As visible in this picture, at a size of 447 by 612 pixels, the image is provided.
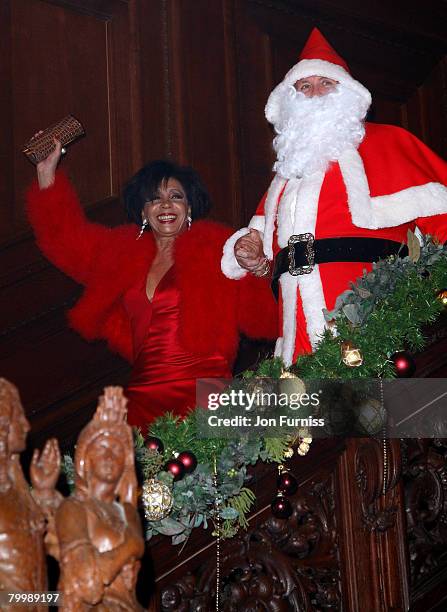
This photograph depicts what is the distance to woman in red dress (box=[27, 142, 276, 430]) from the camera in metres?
4.88

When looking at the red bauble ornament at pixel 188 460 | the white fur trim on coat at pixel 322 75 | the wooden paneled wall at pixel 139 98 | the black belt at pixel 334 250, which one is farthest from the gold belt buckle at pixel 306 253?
the wooden paneled wall at pixel 139 98

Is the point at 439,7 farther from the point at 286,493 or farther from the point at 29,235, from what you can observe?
the point at 286,493

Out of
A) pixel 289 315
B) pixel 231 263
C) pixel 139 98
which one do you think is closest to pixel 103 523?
pixel 289 315

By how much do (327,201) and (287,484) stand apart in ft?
5.13

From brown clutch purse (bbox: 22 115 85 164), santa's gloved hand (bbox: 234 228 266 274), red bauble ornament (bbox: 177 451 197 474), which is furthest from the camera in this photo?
brown clutch purse (bbox: 22 115 85 164)

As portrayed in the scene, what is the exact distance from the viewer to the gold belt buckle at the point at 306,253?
14.5ft

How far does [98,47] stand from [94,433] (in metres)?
3.63

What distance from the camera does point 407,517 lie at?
3.43m

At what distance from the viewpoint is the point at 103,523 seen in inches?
98.0

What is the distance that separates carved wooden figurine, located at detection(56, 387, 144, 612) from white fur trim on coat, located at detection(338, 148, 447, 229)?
213 cm

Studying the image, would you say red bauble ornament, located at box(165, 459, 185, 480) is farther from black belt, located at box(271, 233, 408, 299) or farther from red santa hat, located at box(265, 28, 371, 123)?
red santa hat, located at box(265, 28, 371, 123)

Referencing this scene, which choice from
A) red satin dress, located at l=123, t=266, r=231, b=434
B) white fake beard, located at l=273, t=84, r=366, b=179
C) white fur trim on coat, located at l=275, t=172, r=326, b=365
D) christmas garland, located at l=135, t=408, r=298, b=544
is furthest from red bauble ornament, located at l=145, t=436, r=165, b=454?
white fake beard, located at l=273, t=84, r=366, b=179

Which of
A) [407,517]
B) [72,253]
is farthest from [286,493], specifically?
[72,253]

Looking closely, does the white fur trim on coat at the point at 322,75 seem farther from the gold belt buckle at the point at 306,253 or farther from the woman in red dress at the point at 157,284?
the gold belt buckle at the point at 306,253
